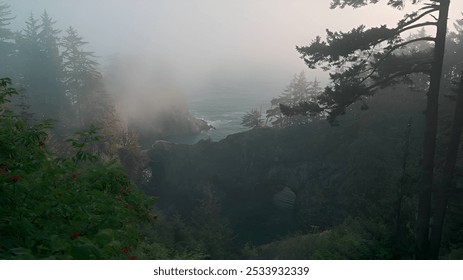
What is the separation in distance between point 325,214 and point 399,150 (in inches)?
316

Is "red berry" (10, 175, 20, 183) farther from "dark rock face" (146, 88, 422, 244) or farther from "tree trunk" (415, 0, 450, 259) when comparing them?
"dark rock face" (146, 88, 422, 244)

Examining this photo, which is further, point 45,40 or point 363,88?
point 45,40

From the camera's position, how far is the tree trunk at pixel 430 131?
9.27 m

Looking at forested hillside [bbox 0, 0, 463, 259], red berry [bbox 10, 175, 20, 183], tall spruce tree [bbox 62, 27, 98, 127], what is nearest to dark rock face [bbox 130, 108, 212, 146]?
forested hillside [bbox 0, 0, 463, 259]

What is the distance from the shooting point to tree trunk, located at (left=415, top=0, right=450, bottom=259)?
927 centimetres

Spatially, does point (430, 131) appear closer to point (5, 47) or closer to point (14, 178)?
point (14, 178)

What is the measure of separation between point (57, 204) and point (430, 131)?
32.2ft

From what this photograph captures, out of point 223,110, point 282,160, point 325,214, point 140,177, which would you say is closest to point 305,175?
point 282,160

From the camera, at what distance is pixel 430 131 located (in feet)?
31.9

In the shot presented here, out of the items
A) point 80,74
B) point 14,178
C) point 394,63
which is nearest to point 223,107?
point 80,74

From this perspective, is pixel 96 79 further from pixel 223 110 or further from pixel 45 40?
pixel 223 110

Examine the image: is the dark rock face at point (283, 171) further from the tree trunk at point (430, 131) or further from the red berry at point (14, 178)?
the red berry at point (14, 178)

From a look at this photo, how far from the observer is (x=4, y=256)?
3.53 m

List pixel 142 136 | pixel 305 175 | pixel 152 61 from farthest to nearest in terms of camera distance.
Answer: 1. pixel 152 61
2. pixel 142 136
3. pixel 305 175
